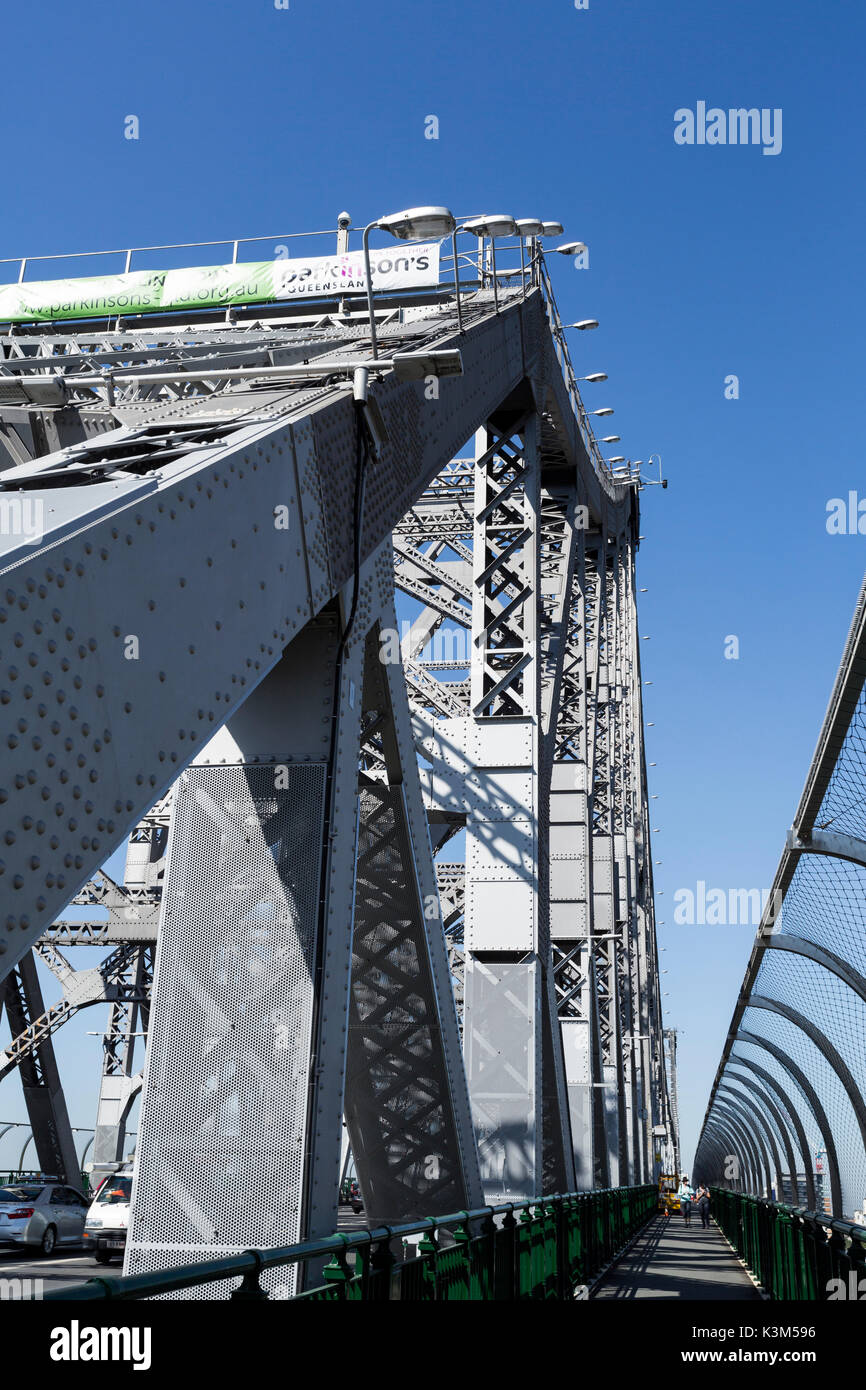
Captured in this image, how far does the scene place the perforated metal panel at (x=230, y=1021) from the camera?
591 cm

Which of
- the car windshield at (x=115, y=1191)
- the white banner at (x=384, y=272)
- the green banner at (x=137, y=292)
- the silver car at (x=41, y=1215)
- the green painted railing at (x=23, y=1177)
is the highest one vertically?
the green banner at (x=137, y=292)

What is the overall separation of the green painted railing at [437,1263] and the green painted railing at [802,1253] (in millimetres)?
1993

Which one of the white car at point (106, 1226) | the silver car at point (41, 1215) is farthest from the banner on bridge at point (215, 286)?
the silver car at point (41, 1215)

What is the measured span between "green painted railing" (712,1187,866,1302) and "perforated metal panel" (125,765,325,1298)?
3.34m

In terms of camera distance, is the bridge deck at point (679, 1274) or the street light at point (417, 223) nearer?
the street light at point (417, 223)

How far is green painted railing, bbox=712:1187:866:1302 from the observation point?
7.32m

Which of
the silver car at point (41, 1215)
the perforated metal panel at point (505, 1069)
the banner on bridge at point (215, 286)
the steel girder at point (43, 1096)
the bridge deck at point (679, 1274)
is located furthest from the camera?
the steel girder at point (43, 1096)

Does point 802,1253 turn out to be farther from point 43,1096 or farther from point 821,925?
point 43,1096

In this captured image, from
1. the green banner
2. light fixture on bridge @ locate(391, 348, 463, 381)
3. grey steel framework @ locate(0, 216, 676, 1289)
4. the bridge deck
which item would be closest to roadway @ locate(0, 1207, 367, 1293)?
the bridge deck

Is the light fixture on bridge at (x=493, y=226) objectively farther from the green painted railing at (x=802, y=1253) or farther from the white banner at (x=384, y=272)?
the white banner at (x=384, y=272)

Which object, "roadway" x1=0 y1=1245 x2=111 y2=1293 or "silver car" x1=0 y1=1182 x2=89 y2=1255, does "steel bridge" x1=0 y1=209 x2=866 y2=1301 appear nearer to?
"roadway" x1=0 y1=1245 x2=111 y2=1293

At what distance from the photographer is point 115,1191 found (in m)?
20.2

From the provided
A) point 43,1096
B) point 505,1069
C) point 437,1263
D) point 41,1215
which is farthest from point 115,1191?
point 437,1263
